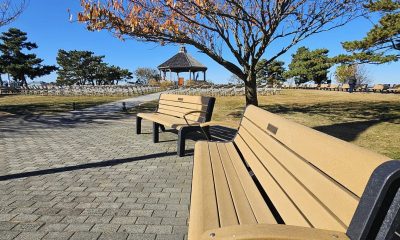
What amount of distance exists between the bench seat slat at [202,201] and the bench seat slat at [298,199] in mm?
415

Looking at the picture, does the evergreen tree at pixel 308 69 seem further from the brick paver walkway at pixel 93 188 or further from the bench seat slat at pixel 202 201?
the bench seat slat at pixel 202 201

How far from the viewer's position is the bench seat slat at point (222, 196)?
6.65ft

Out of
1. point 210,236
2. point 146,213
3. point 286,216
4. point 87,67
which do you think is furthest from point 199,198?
point 87,67

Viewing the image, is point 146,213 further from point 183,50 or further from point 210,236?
point 183,50

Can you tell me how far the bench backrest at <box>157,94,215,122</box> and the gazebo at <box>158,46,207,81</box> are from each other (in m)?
32.2

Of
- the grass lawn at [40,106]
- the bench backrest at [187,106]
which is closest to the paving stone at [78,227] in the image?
the bench backrest at [187,106]

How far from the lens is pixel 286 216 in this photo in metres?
2.02

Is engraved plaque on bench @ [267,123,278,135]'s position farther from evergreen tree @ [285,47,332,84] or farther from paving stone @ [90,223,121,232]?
evergreen tree @ [285,47,332,84]

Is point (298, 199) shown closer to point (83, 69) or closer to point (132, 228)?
point (132, 228)

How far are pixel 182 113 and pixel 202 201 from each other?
4724mm

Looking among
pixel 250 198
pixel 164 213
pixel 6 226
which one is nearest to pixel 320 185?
pixel 250 198

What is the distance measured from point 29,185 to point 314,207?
3.80 meters

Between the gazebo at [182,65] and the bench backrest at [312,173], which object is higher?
the gazebo at [182,65]

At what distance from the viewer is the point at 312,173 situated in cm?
181
